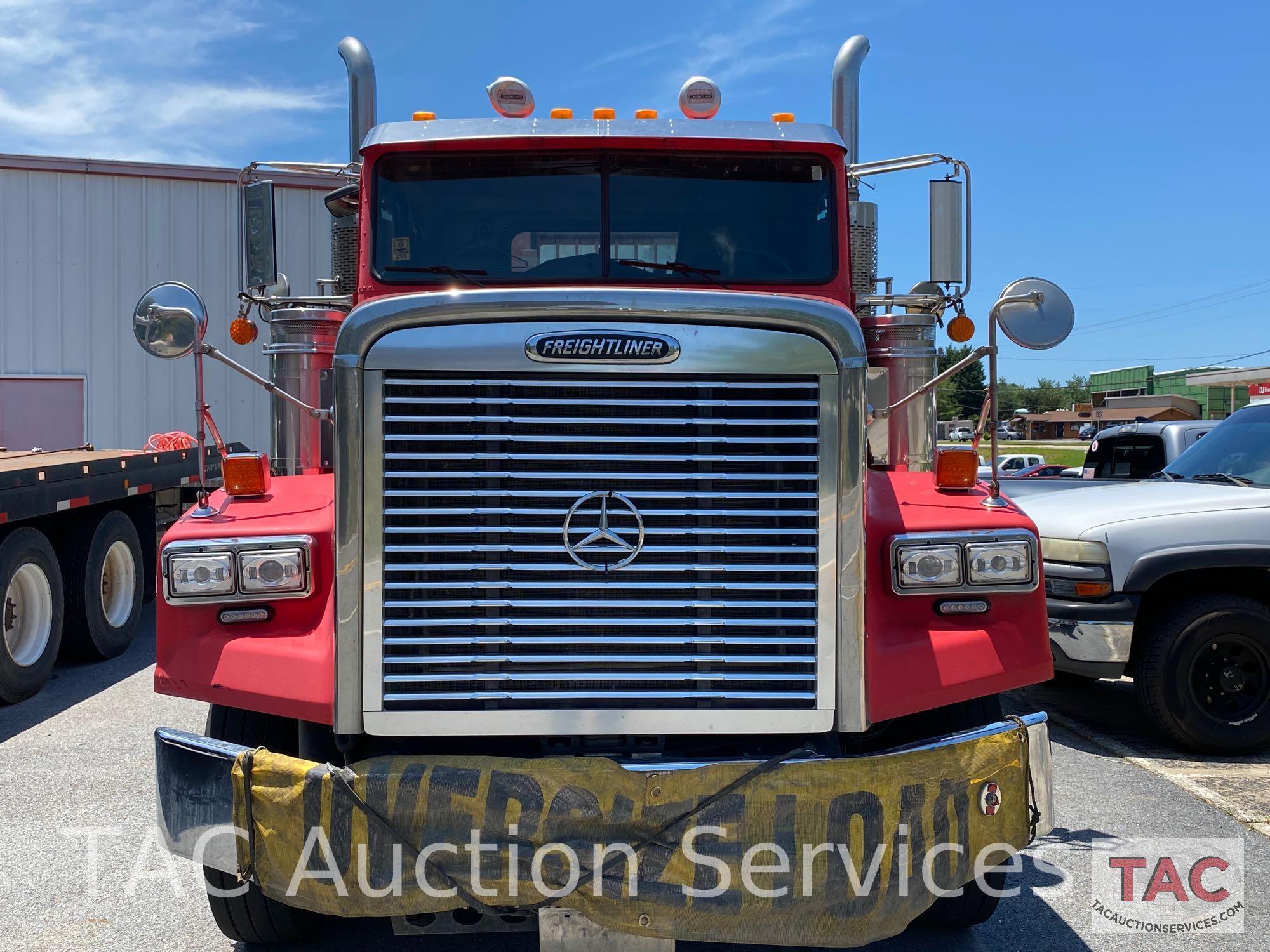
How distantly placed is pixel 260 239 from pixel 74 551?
14.8 ft

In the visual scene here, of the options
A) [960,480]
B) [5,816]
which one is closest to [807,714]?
[960,480]

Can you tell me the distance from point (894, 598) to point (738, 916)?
98 cm

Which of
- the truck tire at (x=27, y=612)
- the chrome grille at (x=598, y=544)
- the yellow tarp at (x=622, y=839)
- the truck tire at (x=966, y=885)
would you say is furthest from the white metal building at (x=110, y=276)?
the truck tire at (x=966, y=885)

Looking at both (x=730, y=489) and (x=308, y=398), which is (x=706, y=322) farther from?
(x=308, y=398)

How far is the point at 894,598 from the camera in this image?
3133 mm

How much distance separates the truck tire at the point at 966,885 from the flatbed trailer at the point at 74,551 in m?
5.55

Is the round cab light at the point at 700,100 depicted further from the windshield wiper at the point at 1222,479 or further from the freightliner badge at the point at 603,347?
the windshield wiper at the point at 1222,479

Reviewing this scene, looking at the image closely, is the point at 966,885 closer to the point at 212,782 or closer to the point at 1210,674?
the point at 212,782

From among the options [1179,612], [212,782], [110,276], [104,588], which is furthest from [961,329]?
[110,276]

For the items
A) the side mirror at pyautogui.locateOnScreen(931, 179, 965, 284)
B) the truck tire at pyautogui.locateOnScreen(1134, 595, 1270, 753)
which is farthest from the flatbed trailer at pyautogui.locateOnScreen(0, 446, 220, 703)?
the truck tire at pyautogui.locateOnScreen(1134, 595, 1270, 753)

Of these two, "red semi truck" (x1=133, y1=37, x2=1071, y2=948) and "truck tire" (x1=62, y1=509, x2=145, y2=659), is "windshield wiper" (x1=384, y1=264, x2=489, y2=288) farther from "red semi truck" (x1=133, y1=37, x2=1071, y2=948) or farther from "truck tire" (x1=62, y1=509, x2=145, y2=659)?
"truck tire" (x1=62, y1=509, x2=145, y2=659)

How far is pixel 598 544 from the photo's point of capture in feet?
9.36

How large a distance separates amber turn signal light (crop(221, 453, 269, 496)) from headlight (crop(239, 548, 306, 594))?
1.61 ft

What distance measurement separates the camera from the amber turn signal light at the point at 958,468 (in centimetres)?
349
